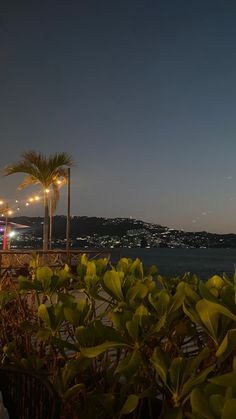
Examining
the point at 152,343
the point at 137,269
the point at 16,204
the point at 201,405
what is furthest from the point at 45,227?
the point at 201,405

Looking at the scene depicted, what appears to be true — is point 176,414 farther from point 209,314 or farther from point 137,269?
point 137,269

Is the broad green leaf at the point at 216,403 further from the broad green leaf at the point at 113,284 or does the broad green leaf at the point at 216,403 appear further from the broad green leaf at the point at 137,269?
the broad green leaf at the point at 137,269

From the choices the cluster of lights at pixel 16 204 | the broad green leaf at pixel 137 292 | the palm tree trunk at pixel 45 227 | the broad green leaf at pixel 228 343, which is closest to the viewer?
the broad green leaf at pixel 228 343

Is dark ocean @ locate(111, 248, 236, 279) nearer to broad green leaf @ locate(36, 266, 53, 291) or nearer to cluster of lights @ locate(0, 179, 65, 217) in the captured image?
cluster of lights @ locate(0, 179, 65, 217)

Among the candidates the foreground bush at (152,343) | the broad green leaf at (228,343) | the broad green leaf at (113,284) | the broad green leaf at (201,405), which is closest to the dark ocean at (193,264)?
the foreground bush at (152,343)

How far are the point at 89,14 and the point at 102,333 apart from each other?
30.9ft

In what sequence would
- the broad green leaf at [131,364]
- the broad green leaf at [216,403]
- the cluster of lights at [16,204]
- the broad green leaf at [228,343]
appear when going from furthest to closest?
1. the cluster of lights at [16,204]
2. the broad green leaf at [131,364]
3. the broad green leaf at [228,343]
4. the broad green leaf at [216,403]

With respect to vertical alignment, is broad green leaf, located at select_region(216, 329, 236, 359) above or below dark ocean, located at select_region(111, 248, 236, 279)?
above

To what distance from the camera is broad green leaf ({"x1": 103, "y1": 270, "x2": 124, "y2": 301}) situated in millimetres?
1342

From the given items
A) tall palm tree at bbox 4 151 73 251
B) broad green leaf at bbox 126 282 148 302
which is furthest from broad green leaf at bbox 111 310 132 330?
tall palm tree at bbox 4 151 73 251

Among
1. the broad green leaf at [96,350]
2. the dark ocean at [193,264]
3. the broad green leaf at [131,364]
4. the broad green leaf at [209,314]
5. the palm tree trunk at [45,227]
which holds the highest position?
the palm tree trunk at [45,227]

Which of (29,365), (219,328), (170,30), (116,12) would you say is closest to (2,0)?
(116,12)

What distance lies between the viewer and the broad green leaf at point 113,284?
4.40ft

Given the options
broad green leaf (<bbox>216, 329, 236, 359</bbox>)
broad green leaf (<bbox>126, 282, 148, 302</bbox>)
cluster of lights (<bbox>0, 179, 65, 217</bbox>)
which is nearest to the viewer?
broad green leaf (<bbox>216, 329, 236, 359</bbox>)
